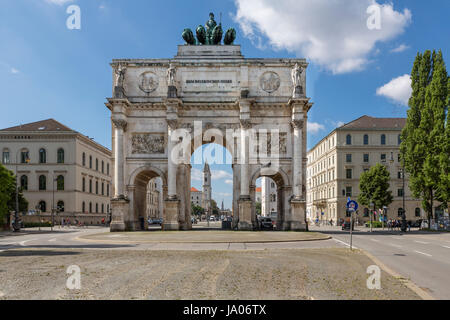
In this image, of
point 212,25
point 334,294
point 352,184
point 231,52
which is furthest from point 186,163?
point 352,184

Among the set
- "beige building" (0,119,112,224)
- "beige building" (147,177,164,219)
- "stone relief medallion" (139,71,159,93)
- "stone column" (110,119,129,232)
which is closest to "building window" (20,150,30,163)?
"beige building" (0,119,112,224)

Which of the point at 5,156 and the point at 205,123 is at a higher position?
the point at 205,123

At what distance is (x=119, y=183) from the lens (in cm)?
3944

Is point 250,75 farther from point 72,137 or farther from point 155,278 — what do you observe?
point 72,137

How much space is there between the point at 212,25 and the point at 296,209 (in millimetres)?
21479

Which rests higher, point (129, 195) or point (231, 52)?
point (231, 52)

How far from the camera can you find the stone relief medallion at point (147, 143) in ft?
133

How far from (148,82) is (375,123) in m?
47.5

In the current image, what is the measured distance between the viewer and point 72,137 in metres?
67.2

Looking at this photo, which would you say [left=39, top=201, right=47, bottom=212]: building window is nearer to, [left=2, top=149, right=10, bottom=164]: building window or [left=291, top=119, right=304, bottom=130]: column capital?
[left=2, top=149, right=10, bottom=164]: building window

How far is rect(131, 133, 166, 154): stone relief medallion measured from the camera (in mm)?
40531

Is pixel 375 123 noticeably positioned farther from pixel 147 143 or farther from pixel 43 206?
pixel 43 206

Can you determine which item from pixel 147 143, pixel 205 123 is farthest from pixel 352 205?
pixel 147 143

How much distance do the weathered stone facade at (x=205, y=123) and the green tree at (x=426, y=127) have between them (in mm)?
12895
